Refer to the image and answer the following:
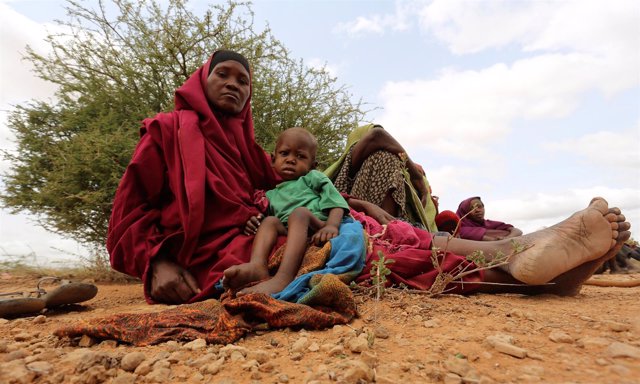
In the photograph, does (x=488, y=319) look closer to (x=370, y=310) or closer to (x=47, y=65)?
(x=370, y=310)

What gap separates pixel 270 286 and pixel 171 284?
82 centimetres

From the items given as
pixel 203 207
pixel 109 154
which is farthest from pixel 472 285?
pixel 109 154

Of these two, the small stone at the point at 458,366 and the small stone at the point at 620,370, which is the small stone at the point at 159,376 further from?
the small stone at the point at 620,370

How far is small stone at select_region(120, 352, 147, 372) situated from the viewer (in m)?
1.41

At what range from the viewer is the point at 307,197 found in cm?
317

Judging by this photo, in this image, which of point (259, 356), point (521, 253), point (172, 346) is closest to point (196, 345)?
point (172, 346)

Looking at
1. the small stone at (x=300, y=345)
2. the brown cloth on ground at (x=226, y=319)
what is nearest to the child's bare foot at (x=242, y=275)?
the brown cloth on ground at (x=226, y=319)

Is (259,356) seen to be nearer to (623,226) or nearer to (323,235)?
(323,235)

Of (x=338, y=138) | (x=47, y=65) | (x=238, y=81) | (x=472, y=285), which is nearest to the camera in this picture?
(x=472, y=285)

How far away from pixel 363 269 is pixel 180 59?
452cm

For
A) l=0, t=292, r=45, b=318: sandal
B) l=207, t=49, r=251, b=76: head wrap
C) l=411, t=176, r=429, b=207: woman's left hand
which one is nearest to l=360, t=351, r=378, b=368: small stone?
l=0, t=292, r=45, b=318: sandal

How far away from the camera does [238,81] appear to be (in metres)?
3.30

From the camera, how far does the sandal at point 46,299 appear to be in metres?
2.56

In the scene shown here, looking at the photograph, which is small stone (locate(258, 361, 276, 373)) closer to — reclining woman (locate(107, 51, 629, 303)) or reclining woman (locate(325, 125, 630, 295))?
reclining woman (locate(325, 125, 630, 295))
